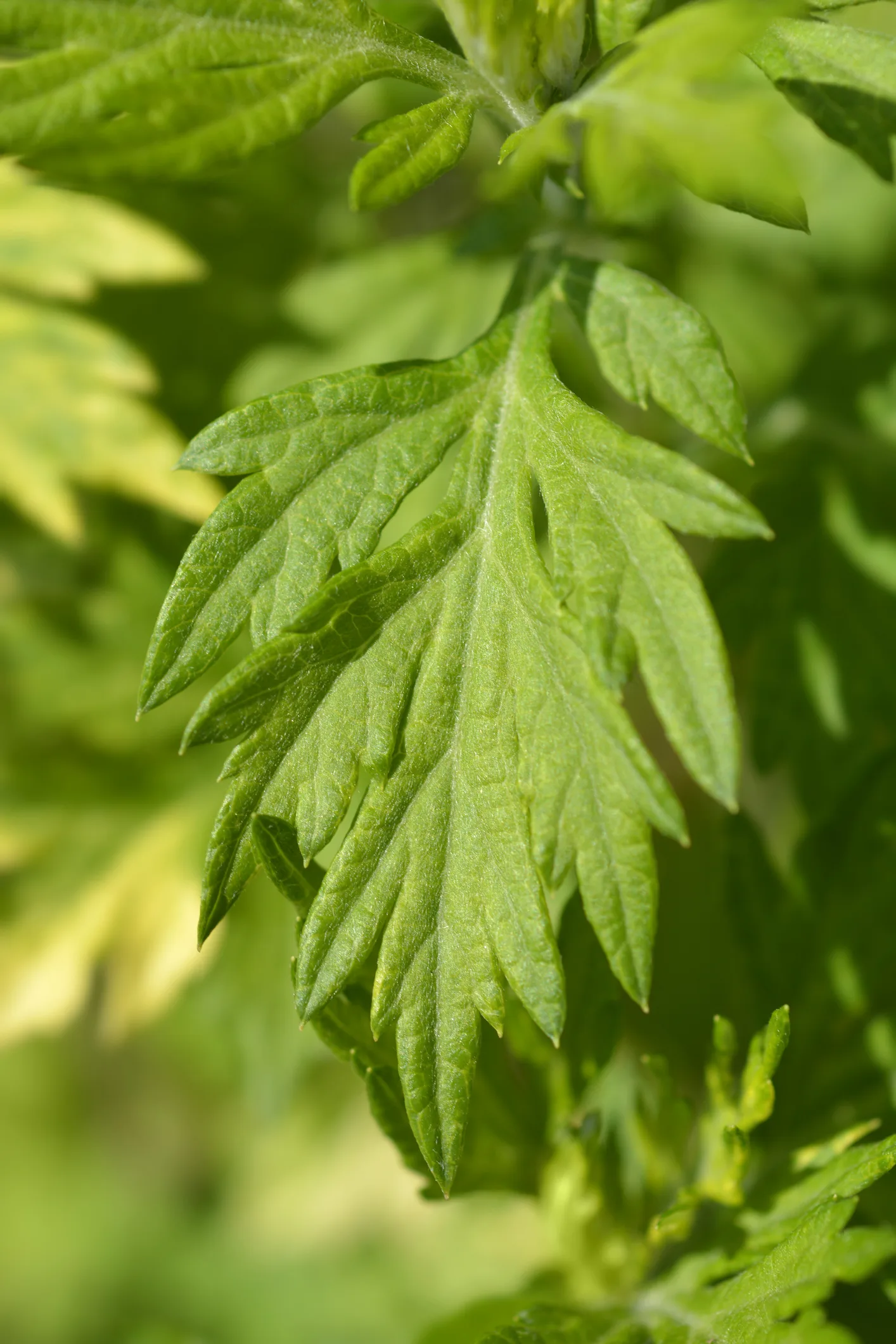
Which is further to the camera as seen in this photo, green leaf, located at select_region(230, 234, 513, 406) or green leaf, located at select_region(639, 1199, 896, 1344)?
green leaf, located at select_region(230, 234, 513, 406)

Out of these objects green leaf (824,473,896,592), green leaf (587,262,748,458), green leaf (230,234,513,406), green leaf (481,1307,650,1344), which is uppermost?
green leaf (587,262,748,458)

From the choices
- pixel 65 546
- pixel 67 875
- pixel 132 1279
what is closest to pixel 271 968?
pixel 67 875

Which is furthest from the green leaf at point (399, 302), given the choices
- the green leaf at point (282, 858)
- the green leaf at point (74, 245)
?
the green leaf at point (282, 858)

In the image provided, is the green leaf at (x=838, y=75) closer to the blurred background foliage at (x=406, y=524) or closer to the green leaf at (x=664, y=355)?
the green leaf at (x=664, y=355)

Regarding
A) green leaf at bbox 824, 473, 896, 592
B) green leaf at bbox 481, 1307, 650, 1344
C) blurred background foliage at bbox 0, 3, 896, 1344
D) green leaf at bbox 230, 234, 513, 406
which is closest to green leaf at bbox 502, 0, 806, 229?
blurred background foliage at bbox 0, 3, 896, 1344

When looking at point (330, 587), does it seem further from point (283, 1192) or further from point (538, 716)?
point (283, 1192)

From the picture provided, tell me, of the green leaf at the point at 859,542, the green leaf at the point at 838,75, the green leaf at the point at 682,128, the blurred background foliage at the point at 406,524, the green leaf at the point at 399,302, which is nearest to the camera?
the green leaf at the point at 682,128

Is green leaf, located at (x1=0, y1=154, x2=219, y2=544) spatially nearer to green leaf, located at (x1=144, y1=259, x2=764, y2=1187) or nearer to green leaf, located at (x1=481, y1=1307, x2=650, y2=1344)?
green leaf, located at (x1=144, y1=259, x2=764, y2=1187)
